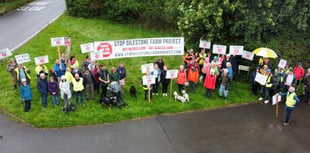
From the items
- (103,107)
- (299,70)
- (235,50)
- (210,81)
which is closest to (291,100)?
(299,70)

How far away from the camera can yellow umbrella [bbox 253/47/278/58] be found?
44.4 ft

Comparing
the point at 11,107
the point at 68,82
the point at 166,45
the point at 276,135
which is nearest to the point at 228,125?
the point at 276,135

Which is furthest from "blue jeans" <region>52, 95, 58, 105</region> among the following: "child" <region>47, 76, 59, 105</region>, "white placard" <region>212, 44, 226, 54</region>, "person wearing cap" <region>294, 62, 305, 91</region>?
"person wearing cap" <region>294, 62, 305, 91</region>

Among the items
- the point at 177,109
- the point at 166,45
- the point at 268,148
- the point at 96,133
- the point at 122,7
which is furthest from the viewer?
the point at 122,7

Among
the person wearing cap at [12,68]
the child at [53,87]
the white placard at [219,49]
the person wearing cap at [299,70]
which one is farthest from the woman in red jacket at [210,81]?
the person wearing cap at [12,68]

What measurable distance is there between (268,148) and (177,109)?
13.3 ft

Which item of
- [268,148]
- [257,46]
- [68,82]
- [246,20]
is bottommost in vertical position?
[268,148]

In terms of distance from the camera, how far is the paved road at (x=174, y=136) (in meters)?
10.3

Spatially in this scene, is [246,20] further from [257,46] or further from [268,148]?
[268,148]

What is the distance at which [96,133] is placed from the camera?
1115 cm

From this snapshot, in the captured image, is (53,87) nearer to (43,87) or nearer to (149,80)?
(43,87)

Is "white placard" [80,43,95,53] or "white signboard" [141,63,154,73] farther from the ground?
"white placard" [80,43,95,53]

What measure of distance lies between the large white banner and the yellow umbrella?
12.0 feet

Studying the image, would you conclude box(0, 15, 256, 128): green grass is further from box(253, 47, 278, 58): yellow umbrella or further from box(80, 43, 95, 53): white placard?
box(80, 43, 95, 53): white placard
